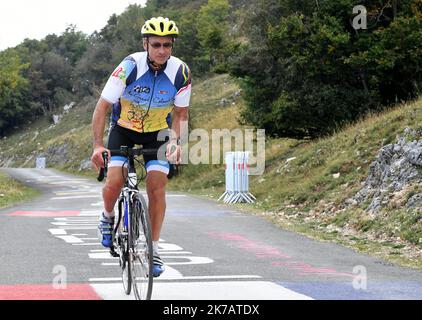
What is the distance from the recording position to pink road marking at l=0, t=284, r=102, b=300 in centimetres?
665

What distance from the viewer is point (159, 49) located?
266 inches

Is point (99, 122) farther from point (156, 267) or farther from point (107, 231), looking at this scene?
point (156, 267)

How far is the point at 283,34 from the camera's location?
978 inches

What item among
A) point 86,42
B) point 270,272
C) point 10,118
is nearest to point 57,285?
point 270,272

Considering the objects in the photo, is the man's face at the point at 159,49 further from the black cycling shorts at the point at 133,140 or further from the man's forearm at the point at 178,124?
the black cycling shorts at the point at 133,140

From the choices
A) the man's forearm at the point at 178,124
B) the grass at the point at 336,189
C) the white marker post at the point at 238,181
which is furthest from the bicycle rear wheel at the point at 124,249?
the white marker post at the point at 238,181

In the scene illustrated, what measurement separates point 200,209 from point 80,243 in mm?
8702

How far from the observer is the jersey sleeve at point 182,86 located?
6996mm

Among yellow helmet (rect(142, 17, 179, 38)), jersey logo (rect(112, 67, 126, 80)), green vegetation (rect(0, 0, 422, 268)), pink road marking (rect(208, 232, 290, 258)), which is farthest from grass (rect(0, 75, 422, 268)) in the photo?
jersey logo (rect(112, 67, 126, 80))

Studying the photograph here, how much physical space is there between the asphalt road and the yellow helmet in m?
2.46

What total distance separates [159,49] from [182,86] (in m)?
0.47

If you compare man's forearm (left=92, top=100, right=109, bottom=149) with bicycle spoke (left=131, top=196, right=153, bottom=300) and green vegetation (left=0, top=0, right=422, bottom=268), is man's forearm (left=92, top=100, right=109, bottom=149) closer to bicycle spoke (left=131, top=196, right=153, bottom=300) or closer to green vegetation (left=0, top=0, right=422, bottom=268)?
bicycle spoke (left=131, top=196, right=153, bottom=300)

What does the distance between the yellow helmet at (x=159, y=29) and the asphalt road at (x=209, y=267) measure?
96.7 inches

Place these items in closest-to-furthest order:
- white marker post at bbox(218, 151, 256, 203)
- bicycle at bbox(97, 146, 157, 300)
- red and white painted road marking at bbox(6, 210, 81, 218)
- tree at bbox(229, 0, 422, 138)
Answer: bicycle at bbox(97, 146, 157, 300) → red and white painted road marking at bbox(6, 210, 81, 218) → tree at bbox(229, 0, 422, 138) → white marker post at bbox(218, 151, 256, 203)
